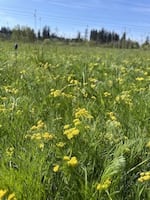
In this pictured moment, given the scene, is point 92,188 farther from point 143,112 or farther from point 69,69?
point 69,69

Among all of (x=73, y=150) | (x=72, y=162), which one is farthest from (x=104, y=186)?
(x=73, y=150)

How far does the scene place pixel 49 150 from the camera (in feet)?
6.22

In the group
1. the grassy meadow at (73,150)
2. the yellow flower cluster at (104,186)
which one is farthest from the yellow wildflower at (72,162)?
the yellow flower cluster at (104,186)

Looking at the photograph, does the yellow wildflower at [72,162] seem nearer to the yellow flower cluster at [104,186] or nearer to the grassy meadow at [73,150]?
the grassy meadow at [73,150]

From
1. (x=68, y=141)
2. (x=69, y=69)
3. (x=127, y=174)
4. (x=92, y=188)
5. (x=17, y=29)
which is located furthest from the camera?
(x=17, y=29)

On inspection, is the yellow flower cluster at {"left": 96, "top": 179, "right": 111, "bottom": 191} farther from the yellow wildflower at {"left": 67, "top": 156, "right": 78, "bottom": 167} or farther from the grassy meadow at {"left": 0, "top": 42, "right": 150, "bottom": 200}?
the yellow wildflower at {"left": 67, "top": 156, "right": 78, "bottom": 167}

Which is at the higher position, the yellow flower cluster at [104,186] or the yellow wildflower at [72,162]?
the yellow wildflower at [72,162]

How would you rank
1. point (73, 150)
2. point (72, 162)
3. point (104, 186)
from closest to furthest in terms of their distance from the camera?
point (104, 186), point (72, 162), point (73, 150)

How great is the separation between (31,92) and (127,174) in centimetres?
177

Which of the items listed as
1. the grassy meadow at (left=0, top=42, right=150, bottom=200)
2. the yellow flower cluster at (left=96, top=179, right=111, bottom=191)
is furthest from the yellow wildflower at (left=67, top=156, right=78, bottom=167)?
the yellow flower cluster at (left=96, top=179, right=111, bottom=191)

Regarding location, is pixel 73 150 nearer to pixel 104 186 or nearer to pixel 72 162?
pixel 72 162

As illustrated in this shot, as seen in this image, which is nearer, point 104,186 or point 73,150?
point 104,186

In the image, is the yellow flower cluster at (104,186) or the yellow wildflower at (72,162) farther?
the yellow wildflower at (72,162)

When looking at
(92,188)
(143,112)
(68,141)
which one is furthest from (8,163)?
(143,112)
